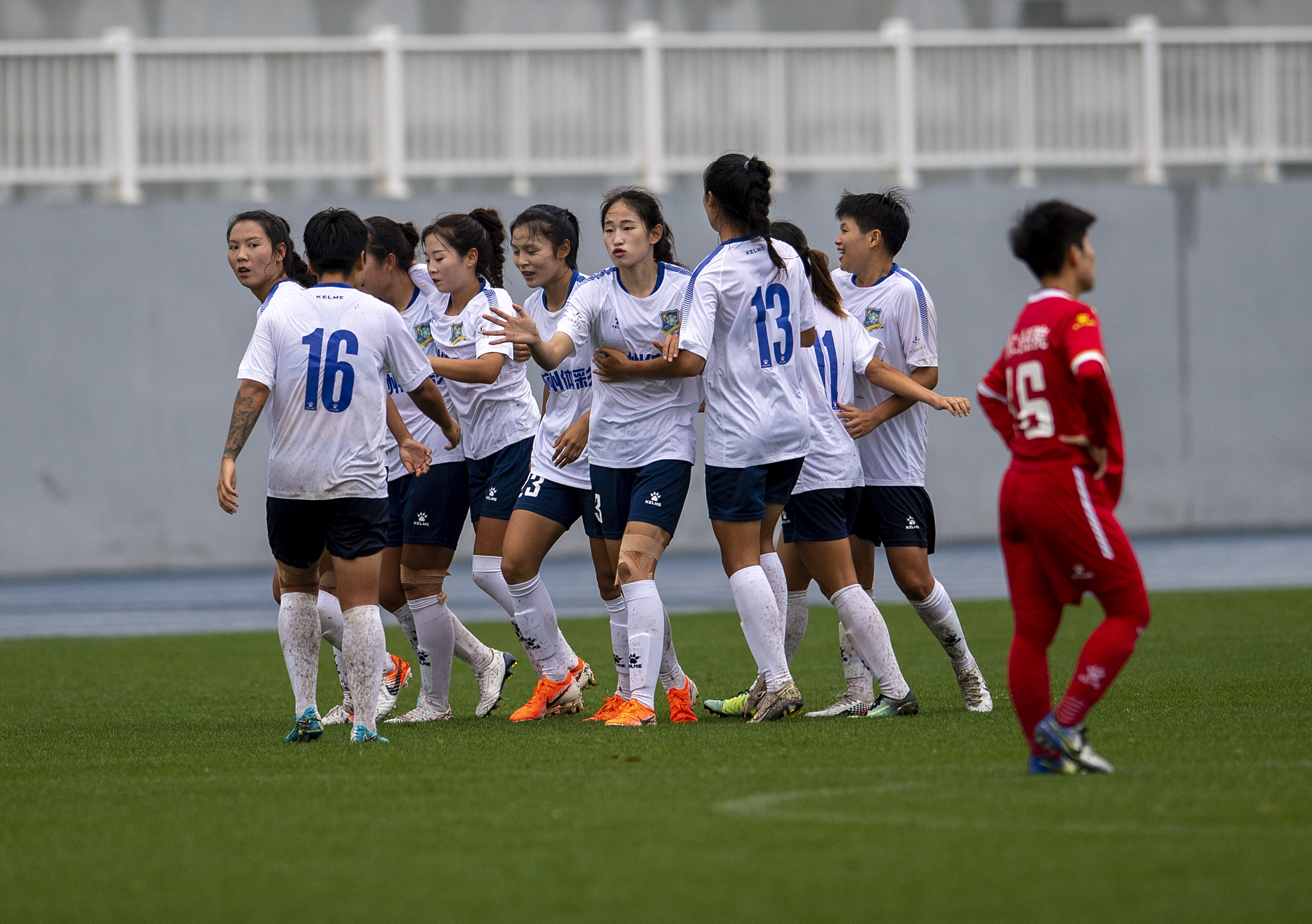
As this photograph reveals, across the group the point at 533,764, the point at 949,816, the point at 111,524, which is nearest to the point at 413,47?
the point at 111,524

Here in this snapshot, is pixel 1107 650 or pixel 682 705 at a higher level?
pixel 1107 650

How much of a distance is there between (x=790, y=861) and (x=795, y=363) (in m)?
3.15

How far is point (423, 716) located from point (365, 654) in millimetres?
1208

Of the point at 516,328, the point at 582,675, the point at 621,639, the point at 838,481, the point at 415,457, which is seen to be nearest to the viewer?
the point at 516,328

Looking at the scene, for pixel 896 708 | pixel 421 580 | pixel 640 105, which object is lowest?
pixel 896 708

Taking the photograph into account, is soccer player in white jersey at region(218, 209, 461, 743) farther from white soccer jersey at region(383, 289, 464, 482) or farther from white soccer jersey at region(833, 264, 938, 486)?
white soccer jersey at region(833, 264, 938, 486)

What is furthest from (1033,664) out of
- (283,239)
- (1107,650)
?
(283,239)

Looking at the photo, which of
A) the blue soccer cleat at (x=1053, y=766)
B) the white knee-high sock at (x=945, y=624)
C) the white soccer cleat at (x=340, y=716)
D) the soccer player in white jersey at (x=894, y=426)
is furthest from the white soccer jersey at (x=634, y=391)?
the blue soccer cleat at (x=1053, y=766)

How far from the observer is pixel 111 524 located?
18.3 metres

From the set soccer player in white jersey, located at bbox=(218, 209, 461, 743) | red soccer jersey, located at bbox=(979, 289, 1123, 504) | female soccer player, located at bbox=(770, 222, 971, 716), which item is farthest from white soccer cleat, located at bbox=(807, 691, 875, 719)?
red soccer jersey, located at bbox=(979, 289, 1123, 504)

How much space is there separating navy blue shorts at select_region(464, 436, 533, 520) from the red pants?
3.11 metres

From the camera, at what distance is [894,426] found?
24.4 ft

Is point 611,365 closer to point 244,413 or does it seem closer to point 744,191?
point 744,191

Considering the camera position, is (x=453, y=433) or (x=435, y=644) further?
(x=435, y=644)
